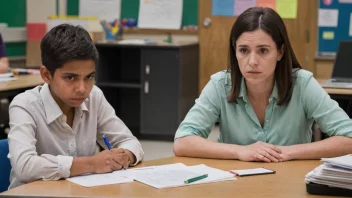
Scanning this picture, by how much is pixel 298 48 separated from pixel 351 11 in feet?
1.99

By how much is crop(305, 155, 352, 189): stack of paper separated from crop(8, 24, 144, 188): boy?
664 millimetres

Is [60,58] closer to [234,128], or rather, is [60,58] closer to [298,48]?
[234,128]

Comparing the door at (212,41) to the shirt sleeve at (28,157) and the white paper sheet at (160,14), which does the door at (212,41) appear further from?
the shirt sleeve at (28,157)

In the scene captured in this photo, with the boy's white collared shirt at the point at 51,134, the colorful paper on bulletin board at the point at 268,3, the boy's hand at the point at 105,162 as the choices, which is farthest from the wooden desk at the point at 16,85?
the colorful paper on bulletin board at the point at 268,3

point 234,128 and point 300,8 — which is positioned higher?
point 300,8

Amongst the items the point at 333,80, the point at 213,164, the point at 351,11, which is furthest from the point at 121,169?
the point at 351,11

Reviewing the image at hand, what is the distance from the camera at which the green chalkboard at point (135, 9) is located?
6.54m

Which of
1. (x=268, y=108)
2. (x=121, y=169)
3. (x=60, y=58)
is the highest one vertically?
(x=60, y=58)

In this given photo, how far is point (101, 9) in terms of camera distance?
6879mm

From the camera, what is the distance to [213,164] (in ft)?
7.21

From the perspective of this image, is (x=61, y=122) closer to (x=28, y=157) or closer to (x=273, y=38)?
(x=28, y=157)

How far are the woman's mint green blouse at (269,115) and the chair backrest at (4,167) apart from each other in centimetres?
63

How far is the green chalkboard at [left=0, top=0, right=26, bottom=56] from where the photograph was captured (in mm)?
6629

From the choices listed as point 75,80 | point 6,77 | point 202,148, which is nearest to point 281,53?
point 202,148
